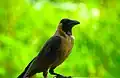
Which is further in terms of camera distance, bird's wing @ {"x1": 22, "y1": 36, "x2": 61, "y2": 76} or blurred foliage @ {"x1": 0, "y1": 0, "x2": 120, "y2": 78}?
blurred foliage @ {"x1": 0, "y1": 0, "x2": 120, "y2": 78}

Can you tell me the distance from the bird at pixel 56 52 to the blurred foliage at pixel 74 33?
61cm

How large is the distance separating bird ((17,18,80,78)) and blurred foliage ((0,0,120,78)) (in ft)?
2.00

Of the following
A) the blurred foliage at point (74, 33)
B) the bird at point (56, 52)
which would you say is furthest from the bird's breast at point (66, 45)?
the blurred foliage at point (74, 33)

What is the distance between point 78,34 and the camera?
1.88 metres

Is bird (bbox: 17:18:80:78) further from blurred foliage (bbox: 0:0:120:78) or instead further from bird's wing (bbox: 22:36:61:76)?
blurred foliage (bbox: 0:0:120:78)

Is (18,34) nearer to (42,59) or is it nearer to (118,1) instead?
(118,1)

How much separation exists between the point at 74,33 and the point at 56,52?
2.32ft

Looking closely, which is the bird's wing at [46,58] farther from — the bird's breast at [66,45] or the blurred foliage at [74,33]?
the blurred foliage at [74,33]

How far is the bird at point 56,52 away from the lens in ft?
3.93

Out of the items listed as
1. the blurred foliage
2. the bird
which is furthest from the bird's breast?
the blurred foliage

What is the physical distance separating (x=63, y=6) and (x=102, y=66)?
348 mm

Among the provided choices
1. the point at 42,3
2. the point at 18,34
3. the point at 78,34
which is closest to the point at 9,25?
the point at 18,34

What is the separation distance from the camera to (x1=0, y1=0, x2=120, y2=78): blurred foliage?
1.85 meters

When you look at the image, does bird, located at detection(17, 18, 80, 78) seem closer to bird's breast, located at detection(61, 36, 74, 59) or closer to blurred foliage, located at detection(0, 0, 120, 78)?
bird's breast, located at detection(61, 36, 74, 59)
